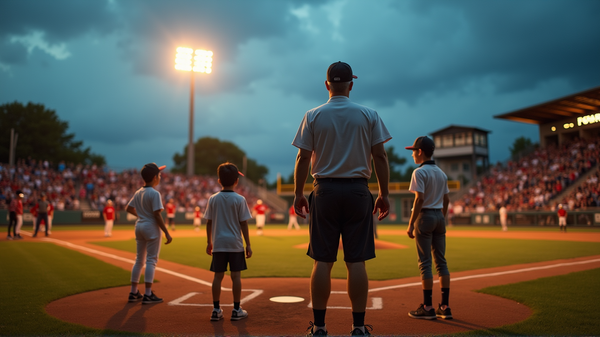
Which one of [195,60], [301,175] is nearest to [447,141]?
[195,60]

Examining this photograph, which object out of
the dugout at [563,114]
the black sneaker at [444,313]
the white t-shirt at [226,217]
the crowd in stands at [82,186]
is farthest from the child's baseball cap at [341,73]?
the crowd in stands at [82,186]

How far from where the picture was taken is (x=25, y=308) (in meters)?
5.41

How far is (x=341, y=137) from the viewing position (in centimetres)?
364

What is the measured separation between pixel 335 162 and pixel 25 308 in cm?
483

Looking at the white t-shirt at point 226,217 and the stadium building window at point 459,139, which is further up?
the stadium building window at point 459,139

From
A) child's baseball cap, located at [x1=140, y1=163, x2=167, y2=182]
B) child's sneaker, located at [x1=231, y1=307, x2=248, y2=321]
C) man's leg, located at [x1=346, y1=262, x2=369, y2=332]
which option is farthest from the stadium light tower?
man's leg, located at [x1=346, y1=262, x2=369, y2=332]

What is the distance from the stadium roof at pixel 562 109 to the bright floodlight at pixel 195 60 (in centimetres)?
2788

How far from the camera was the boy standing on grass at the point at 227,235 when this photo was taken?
195 inches

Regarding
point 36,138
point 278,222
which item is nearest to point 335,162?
point 278,222

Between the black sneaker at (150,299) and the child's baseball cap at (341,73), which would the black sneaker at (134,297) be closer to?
the black sneaker at (150,299)

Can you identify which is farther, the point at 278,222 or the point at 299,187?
the point at 278,222

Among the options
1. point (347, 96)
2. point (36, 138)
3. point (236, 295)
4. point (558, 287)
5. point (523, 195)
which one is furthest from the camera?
point (36, 138)

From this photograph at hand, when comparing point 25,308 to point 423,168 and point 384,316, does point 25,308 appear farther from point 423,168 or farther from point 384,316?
point 423,168

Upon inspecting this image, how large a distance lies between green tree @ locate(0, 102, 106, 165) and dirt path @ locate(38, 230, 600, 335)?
58.7m
